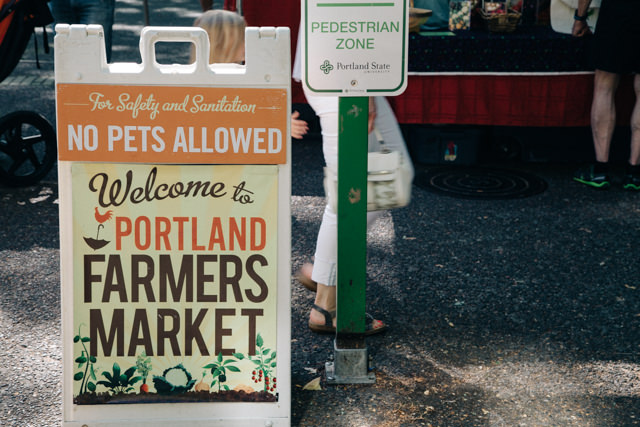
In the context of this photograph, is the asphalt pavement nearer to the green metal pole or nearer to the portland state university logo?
the green metal pole

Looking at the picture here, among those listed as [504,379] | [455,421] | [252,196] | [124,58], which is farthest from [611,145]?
[124,58]

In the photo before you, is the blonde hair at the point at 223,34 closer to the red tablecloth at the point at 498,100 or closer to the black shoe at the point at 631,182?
the red tablecloth at the point at 498,100

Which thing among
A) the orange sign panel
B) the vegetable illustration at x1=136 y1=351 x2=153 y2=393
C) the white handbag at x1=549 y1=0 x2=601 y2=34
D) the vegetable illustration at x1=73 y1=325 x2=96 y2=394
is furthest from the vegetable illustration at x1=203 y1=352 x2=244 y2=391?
the white handbag at x1=549 y1=0 x2=601 y2=34

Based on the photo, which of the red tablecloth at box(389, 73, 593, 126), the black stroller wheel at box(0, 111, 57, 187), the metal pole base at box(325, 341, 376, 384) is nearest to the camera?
the metal pole base at box(325, 341, 376, 384)

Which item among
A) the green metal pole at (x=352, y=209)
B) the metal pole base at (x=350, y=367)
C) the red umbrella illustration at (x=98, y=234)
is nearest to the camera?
the red umbrella illustration at (x=98, y=234)

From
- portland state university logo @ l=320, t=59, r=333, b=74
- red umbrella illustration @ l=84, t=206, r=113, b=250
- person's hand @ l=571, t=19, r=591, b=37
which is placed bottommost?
red umbrella illustration @ l=84, t=206, r=113, b=250

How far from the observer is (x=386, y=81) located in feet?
10.3

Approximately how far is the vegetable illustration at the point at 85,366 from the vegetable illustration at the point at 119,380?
36 millimetres

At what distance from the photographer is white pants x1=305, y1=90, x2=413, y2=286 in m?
3.62

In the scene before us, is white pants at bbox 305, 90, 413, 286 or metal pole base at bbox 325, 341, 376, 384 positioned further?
white pants at bbox 305, 90, 413, 286

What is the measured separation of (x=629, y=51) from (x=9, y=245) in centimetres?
425

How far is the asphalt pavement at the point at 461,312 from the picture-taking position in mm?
3322

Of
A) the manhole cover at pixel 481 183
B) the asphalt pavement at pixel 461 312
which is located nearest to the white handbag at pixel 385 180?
the asphalt pavement at pixel 461 312

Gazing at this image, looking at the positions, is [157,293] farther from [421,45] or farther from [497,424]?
[421,45]
